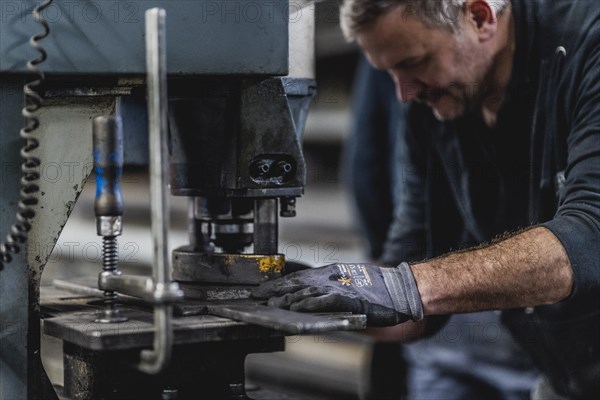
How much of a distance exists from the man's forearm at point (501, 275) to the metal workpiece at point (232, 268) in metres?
0.21

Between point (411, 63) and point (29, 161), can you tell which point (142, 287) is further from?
point (411, 63)

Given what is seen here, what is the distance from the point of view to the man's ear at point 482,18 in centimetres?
178

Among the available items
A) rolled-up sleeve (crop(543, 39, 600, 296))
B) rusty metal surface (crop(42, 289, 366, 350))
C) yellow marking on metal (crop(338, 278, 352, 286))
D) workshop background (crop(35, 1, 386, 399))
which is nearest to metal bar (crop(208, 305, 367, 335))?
rusty metal surface (crop(42, 289, 366, 350))

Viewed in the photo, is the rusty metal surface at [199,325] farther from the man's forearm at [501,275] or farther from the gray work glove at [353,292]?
the man's forearm at [501,275]

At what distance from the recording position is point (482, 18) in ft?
5.90

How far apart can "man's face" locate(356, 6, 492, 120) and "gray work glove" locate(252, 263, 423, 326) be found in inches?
23.8

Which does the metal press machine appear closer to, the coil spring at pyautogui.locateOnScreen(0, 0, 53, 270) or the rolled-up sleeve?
the coil spring at pyautogui.locateOnScreen(0, 0, 53, 270)

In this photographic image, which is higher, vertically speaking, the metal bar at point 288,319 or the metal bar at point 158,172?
the metal bar at point 158,172

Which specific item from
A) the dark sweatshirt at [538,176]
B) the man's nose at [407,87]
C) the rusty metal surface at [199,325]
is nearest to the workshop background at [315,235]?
the dark sweatshirt at [538,176]

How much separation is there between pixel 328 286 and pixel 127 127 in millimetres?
409

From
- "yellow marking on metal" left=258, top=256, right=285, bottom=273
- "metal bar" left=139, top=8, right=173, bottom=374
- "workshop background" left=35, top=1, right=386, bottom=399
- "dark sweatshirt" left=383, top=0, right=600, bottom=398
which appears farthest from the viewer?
"workshop background" left=35, top=1, right=386, bottom=399

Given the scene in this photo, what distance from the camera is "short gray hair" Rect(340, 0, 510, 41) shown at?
1.74 m

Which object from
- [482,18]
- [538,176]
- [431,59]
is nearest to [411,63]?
[431,59]

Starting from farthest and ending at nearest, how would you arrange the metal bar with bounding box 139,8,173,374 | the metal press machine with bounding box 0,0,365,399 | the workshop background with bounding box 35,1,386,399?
the workshop background with bounding box 35,1,386,399
the metal press machine with bounding box 0,0,365,399
the metal bar with bounding box 139,8,173,374
